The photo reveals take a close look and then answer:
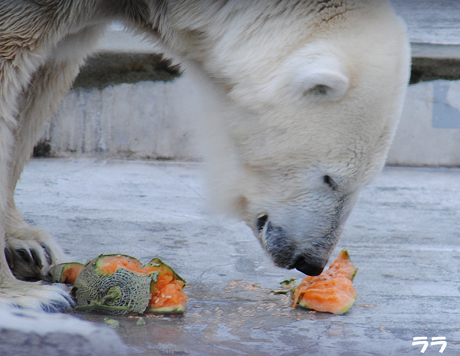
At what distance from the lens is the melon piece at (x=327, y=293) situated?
5.39ft

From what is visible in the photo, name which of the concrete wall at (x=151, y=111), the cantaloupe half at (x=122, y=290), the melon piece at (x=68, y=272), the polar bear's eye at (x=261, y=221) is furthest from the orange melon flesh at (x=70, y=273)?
the concrete wall at (x=151, y=111)

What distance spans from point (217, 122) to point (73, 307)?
2.06 feet

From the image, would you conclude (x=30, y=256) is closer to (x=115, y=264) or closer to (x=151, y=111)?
(x=115, y=264)

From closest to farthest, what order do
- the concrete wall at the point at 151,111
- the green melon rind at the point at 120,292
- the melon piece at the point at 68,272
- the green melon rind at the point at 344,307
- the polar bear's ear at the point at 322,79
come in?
the polar bear's ear at the point at 322,79, the green melon rind at the point at 120,292, the green melon rind at the point at 344,307, the melon piece at the point at 68,272, the concrete wall at the point at 151,111

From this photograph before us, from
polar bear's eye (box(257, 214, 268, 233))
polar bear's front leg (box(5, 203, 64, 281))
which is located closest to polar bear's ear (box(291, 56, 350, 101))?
polar bear's eye (box(257, 214, 268, 233))

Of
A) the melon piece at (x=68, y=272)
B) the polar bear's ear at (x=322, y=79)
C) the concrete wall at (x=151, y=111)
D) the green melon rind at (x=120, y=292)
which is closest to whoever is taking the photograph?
the polar bear's ear at (x=322, y=79)

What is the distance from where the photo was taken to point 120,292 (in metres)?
1.53

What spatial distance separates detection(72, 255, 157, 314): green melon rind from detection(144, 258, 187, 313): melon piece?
4 centimetres

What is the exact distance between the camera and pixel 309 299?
166cm

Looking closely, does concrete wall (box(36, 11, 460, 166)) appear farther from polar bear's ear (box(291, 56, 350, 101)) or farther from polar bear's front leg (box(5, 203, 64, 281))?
polar bear's ear (box(291, 56, 350, 101))

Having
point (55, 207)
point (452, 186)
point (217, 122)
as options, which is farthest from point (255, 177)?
point (452, 186)

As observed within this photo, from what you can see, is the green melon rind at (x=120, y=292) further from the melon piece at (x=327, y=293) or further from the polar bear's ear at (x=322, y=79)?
the polar bear's ear at (x=322, y=79)

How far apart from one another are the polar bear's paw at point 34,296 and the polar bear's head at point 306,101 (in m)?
0.56

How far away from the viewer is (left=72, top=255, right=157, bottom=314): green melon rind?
153 centimetres
